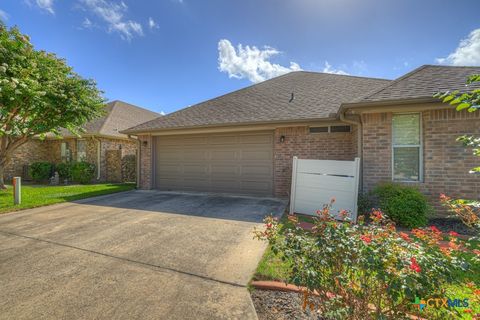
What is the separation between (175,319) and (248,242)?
6.98 ft

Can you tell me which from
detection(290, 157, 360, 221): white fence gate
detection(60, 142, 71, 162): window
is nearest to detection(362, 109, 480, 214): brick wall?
detection(290, 157, 360, 221): white fence gate

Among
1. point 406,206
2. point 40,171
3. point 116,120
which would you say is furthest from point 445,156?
point 40,171

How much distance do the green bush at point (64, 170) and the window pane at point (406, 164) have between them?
53.0ft

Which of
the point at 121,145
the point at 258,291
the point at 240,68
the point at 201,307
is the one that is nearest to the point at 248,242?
the point at 258,291

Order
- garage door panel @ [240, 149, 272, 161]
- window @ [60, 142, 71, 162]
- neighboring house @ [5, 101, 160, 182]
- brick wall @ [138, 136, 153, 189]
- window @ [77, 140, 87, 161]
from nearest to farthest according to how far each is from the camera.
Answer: garage door panel @ [240, 149, 272, 161]
brick wall @ [138, 136, 153, 189]
neighboring house @ [5, 101, 160, 182]
window @ [77, 140, 87, 161]
window @ [60, 142, 71, 162]

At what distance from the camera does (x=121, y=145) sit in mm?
15320

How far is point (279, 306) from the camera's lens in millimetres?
2424

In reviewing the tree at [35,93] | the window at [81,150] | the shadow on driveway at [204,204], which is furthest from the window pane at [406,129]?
the window at [81,150]

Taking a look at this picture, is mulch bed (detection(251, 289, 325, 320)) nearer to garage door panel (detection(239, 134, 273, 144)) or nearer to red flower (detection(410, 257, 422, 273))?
red flower (detection(410, 257, 422, 273))

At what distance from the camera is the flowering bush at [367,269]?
1483mm

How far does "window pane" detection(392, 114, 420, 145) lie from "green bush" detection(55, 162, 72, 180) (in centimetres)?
1621

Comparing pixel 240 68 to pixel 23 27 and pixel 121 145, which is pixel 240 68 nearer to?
pixel 121 145

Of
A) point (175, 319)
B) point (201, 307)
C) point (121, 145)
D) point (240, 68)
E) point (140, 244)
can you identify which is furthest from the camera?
point (240, 68)

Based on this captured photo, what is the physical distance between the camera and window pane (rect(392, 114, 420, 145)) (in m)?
5.70
